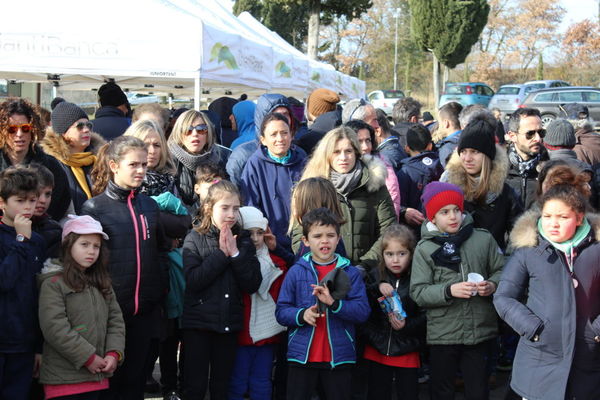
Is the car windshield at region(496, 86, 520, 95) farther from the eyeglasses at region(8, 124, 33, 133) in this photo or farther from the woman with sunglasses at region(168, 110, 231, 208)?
the eyeglasses at region(8, 124, 33, 133)

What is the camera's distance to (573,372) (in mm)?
3434

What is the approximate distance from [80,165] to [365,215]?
1.97m

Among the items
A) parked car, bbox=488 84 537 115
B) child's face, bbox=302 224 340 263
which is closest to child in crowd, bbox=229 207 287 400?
child's face, bbox=302 224 340 263

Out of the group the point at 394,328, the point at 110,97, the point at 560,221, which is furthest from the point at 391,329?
the point at 110,97

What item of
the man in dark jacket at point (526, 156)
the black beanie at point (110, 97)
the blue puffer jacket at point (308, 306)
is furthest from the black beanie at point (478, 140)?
the black beanie at point (110, 97)

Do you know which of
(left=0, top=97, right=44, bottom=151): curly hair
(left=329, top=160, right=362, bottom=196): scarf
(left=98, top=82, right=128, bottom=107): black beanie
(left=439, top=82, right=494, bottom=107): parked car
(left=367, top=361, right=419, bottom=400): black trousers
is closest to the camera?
(left=0, top=97, right=44, bottom=151): curly hair

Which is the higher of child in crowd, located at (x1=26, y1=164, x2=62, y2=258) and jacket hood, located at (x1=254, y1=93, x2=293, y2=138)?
jacket hood, located at (x1=254, y1=93, x2=293, y2=138)

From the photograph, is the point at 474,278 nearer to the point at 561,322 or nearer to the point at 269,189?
the point at 561,322

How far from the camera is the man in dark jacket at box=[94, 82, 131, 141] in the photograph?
20.2 feet

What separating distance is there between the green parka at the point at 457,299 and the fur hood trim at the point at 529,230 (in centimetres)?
32

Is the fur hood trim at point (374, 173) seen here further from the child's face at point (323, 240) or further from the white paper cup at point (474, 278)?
the white paper cup at point (474, 278)

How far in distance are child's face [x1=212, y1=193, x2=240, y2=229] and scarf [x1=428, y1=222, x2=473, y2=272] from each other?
129 centimetres

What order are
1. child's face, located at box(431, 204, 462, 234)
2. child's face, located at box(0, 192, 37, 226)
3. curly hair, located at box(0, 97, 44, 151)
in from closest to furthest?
child's face, located at box(0, 192, 37, 226)
curly hair, located at box(0, 97, 44, 151)
child's face, located at box(431, 204, 462, 234)

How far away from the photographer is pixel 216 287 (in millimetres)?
3865
